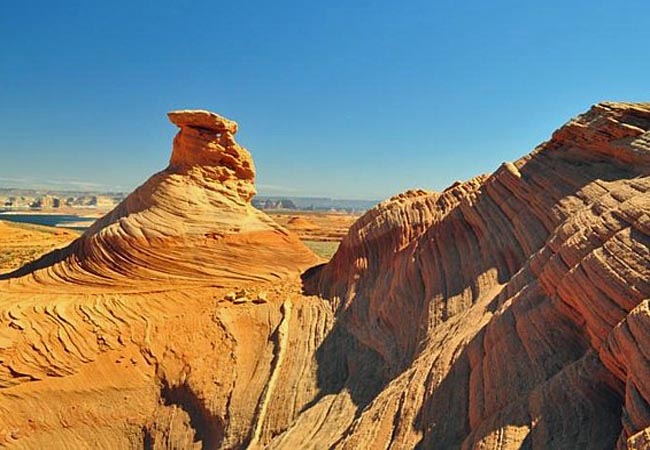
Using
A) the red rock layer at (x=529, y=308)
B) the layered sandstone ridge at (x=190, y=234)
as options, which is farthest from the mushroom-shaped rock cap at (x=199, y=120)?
the red rock layer at (x=529, y=308)

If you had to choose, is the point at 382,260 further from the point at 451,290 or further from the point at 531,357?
the point at 531,357

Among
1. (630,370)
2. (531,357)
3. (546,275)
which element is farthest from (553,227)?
(630,370)

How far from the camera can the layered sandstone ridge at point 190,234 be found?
56.3 ft

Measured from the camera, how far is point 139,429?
12.7 meters

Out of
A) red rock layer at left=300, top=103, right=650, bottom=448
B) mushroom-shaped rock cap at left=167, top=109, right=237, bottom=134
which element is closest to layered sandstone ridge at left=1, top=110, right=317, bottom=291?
mushroom-shaped rock cap at left=167, top=109, right=237, bottom=134

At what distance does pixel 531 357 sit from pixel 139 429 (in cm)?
1053

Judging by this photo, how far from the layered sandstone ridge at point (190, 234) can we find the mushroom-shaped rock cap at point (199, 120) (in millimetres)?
40

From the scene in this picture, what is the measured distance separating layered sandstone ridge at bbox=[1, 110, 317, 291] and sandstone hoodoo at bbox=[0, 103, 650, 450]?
0.08 meters

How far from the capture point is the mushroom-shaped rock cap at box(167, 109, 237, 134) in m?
19.4

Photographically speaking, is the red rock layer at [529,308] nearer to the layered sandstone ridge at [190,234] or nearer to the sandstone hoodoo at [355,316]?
the sandstone hoodoo at [355,316]

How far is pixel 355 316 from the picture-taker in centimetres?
1384

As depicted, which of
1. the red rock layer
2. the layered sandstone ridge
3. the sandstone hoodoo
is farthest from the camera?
the layered sandstone ridge

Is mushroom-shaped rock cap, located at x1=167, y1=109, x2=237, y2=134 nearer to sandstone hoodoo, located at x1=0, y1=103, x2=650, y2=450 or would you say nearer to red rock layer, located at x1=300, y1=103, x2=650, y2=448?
sandstone hoodoo, located at x1=0, y1=103, x2=650, y2=450

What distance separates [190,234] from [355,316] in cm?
749
